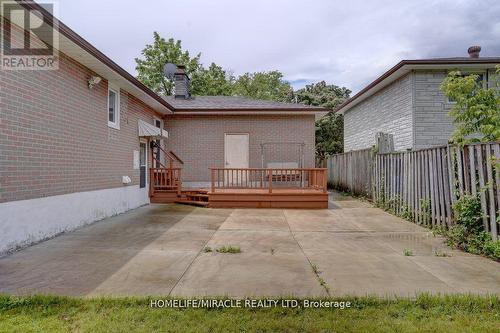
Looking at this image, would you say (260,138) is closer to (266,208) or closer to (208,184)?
(208,184)

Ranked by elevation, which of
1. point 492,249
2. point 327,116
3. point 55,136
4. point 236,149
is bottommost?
point 492,249

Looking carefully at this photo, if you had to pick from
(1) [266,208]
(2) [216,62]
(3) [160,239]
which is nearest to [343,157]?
(1) [266,208]

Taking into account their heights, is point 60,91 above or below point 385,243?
above

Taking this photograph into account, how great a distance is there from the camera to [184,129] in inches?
542

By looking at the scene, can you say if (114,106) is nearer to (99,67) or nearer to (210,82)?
(99,67)

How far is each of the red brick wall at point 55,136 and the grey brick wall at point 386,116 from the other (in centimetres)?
954

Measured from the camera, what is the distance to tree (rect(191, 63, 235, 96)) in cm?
3206

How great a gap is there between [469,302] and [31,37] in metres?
7.46

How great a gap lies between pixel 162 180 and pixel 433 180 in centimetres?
882

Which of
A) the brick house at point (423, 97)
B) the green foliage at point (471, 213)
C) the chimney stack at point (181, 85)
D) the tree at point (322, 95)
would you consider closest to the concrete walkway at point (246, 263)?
the green foliage at point (471, 213)

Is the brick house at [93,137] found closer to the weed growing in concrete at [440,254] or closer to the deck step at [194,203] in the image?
the deck step at [194,203]

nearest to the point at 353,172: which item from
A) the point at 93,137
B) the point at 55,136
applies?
the point at 93,137

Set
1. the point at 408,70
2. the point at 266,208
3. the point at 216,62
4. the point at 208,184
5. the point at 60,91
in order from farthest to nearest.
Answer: the point at 216,62, the point at 208,184, the point at 408,70, the point at 266,208, the point at 60,91

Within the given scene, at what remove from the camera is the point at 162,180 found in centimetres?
1185
